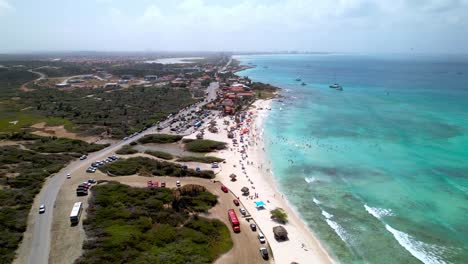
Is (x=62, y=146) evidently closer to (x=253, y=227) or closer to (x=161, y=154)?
(x=161, y=154)

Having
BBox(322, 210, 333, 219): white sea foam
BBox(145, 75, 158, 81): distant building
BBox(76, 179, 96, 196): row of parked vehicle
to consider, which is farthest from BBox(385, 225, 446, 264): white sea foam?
BBox(145, 75, 158, 81): distant building

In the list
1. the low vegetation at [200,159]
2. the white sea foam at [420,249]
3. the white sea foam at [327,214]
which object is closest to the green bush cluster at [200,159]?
the low vegetation at [200,159]

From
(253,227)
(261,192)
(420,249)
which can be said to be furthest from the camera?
(261,192)

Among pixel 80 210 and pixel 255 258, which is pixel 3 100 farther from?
pixel 255 258

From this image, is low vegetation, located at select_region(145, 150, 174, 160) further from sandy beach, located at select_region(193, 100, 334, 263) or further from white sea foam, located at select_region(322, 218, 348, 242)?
white sea foam, located at select_region(322, 218, 348, 242)

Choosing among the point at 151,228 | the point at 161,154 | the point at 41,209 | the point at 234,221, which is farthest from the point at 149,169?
the point at 234,221

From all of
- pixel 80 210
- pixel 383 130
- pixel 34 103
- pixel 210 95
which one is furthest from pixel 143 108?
pixel 383 130

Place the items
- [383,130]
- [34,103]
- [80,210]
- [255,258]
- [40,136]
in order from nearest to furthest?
[255,258] → [80,210] → [40,136] → [383,130] → [34,103]
